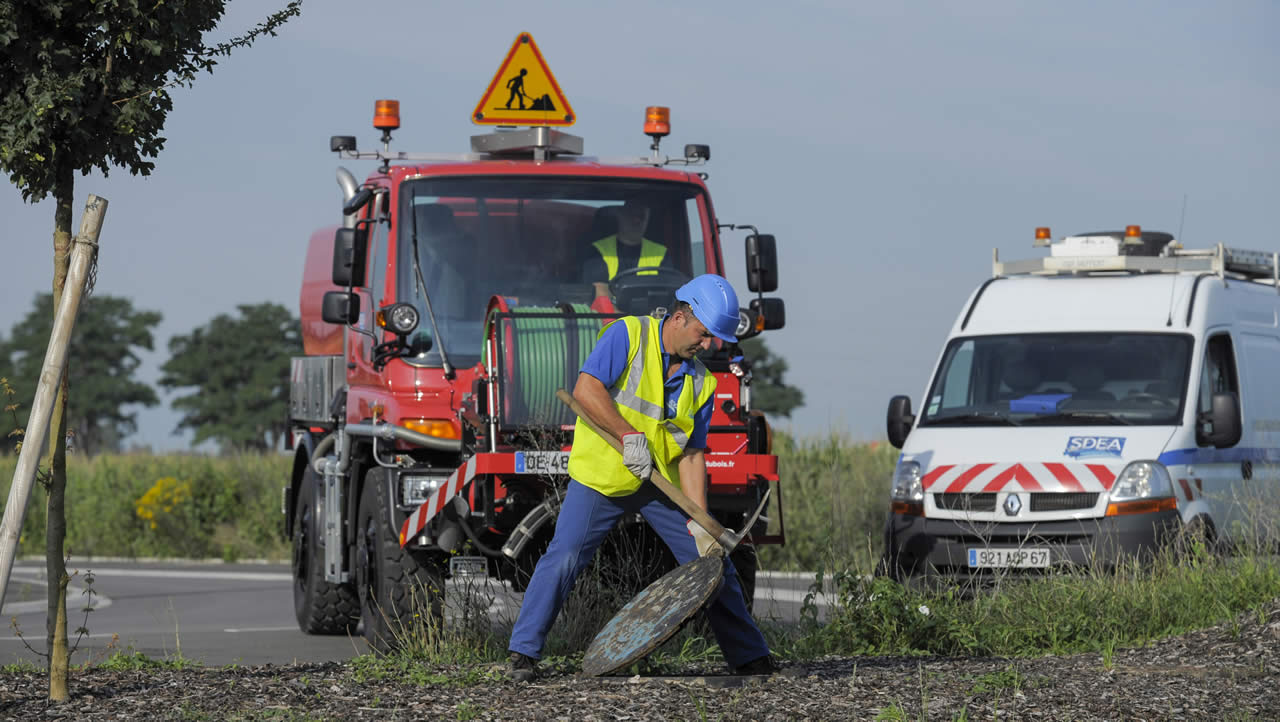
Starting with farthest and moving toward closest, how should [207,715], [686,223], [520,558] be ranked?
[686,223] < [520,558] < [207,715]

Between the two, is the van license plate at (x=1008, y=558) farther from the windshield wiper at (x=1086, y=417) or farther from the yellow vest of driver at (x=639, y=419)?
the yellow vest of driver at (x=639, y=419)

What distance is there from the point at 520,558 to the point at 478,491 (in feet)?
2.97

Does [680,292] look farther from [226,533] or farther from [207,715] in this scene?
[226,533]

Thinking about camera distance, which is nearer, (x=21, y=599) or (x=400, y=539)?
(x=400, y=539)

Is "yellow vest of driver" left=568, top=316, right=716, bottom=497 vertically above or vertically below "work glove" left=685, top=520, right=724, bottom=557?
above

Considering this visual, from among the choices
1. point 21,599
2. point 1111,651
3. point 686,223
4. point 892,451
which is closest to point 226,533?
point 21,599

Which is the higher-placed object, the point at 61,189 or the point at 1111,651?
the point at 61,189

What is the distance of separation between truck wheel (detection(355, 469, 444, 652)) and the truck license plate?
0.96 m

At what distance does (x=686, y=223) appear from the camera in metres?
11.1

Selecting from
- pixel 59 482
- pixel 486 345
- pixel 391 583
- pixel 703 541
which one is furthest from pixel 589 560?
pixel 391 583

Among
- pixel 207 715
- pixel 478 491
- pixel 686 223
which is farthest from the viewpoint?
pixel 686 223

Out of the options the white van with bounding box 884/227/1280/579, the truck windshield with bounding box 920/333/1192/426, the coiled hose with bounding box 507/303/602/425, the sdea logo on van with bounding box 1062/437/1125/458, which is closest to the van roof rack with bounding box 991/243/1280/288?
the white van with bounding box 884/227/1280/579

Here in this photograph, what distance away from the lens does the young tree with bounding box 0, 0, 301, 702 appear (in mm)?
6430

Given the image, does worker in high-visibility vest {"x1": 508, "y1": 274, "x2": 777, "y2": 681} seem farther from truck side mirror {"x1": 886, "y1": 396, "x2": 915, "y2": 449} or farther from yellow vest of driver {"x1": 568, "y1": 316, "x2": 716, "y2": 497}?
truck side mirror {"x1": 886, "y1": 396, "x2": 915, "y2": 449}
